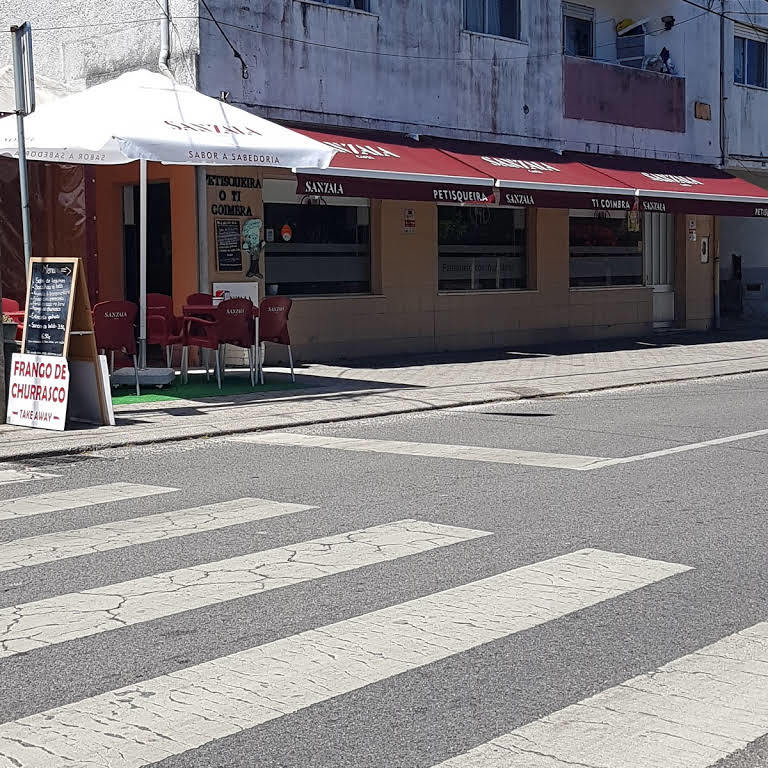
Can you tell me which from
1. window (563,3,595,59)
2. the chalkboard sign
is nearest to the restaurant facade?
the chalkboard sign

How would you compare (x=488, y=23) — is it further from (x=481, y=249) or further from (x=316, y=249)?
(x=316, y=249)

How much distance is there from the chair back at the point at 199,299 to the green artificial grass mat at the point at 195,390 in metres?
0.92

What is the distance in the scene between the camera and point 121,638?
4.79 metres

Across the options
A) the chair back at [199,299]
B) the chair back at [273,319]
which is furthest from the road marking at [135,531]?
the chair back at [199,299]

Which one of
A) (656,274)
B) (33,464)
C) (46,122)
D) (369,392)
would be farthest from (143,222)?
(656,274)

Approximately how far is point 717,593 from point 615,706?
4.96 feet

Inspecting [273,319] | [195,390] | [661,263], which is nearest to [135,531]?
[195,390]

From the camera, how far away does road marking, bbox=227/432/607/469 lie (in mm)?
9047

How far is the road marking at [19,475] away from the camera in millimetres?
8627

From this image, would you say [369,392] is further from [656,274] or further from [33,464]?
[656,274]

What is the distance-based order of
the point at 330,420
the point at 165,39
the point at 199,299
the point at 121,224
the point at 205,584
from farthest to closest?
the point at 121,224
the point at 165,39
the point at 199,299
the point at 330,420
the point at 205,584

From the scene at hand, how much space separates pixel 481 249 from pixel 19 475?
41.8ft

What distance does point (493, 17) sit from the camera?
20.3m

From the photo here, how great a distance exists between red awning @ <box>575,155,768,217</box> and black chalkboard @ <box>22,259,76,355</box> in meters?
11.4
